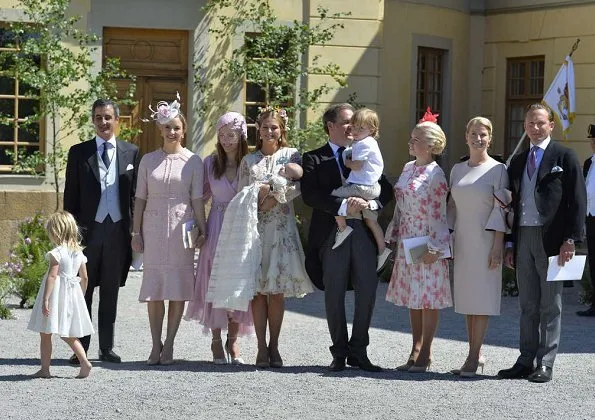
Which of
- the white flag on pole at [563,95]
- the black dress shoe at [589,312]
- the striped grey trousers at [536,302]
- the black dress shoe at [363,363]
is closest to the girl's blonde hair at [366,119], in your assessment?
the striped grey trousers at [536,302]

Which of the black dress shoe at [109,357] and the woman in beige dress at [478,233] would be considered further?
the black dress shoe at [109,357]

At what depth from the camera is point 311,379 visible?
390 inches

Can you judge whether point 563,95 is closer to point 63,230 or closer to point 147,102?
point 147,102

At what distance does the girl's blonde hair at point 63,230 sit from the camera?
1004cm

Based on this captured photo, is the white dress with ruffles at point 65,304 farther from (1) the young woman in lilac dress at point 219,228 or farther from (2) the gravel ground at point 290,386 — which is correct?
(1) the young woman in lilac dress at point 219,228

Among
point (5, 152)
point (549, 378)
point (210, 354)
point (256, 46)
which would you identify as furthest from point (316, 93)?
point (549, 378)

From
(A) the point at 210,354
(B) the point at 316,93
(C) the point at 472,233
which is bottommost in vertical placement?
(A) the point at 210,354

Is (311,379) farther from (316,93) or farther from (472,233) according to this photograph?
(316,93)

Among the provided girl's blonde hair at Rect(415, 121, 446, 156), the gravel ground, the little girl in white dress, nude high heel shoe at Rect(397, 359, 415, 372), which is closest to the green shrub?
the gravel ground

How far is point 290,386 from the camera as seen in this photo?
31.6 feet

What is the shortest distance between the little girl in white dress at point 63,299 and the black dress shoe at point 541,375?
2.93m

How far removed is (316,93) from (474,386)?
907cm

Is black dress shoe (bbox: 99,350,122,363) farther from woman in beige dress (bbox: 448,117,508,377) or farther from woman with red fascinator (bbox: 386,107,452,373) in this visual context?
woman in beige dress (bbox: 448,117,508,377)

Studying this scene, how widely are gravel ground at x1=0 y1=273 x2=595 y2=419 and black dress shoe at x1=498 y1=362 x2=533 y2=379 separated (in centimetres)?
8
